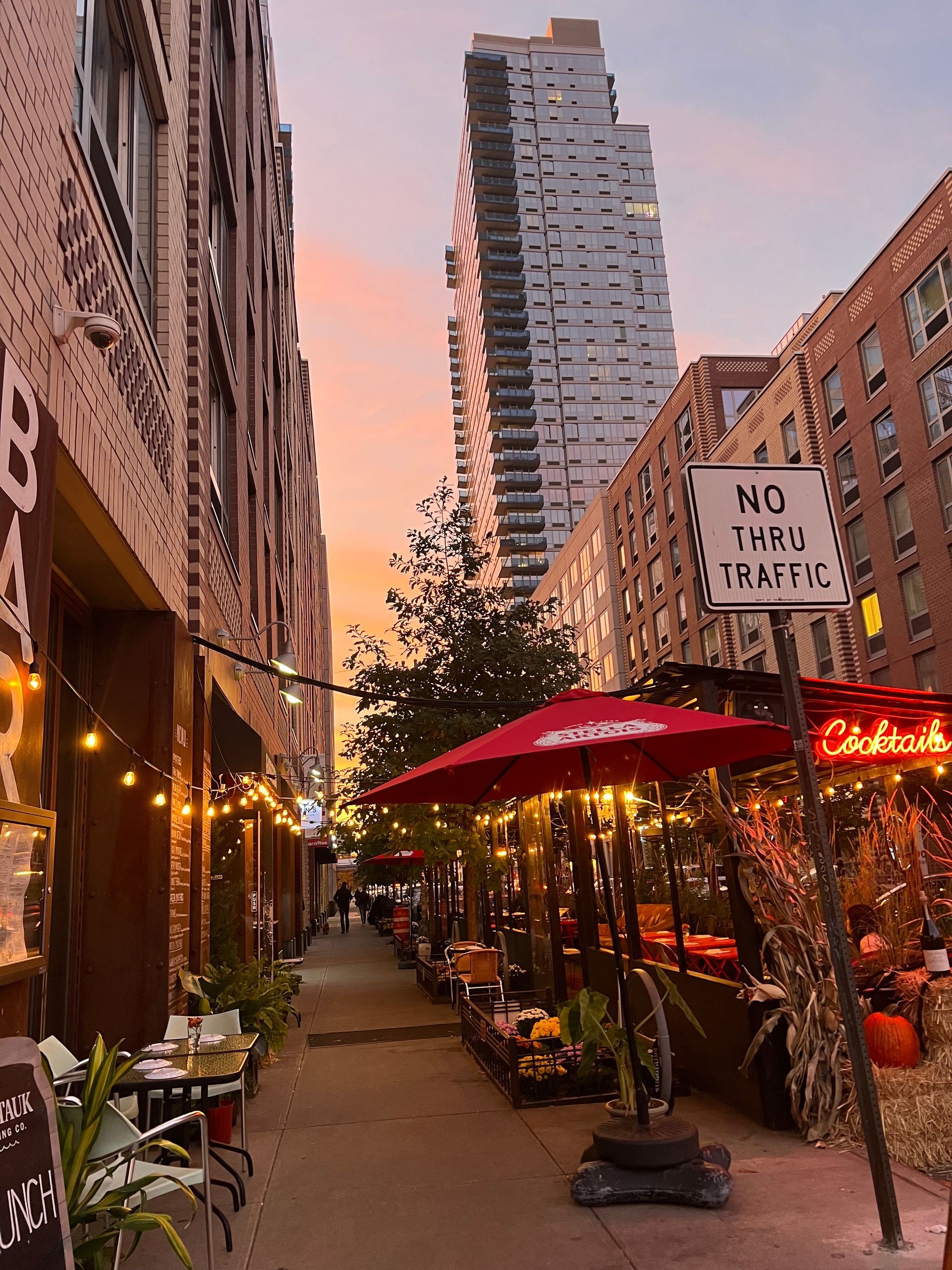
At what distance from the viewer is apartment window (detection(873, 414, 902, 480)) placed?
29219mm

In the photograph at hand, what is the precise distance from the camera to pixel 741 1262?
4633 mm

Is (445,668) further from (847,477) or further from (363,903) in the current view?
(363,903)

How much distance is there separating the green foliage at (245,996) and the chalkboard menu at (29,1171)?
17.1 feet

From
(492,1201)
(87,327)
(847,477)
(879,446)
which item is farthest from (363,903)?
(87,327)

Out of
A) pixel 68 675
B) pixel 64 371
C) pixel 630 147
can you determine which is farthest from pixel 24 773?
pixel 630 147

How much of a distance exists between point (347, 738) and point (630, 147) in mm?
120982

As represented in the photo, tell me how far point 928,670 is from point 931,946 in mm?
22813

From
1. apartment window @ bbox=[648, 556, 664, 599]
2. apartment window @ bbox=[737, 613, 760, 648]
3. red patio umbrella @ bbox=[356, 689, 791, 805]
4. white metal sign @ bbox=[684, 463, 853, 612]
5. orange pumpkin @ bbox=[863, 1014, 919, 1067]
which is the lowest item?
orange pumpkin @ bbox=[863, 1014, 919, 1067]

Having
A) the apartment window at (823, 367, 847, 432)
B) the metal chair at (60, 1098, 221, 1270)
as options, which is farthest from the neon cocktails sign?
the apartment window at (823, 367, 847, 432)

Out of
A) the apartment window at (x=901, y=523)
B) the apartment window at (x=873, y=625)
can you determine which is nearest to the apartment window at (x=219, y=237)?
the apartment window at (x=901, y=523)

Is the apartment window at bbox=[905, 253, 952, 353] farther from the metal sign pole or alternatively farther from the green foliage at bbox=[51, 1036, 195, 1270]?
the green foliage at bbox=[51, 1036, 195, 1270]

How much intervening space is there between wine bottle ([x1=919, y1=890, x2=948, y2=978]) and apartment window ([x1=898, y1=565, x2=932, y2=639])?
22114 mm

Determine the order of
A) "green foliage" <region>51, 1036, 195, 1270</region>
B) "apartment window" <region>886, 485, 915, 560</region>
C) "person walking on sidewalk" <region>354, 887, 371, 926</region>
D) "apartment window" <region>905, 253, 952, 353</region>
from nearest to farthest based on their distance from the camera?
"green foliage" <region>51, 1036, 195, 1270</region> < "apartment window" <region>905, 253, 952, 353</region> < "apartment window" <region>886, 485, 915, 560</region> < "person walking on sidewalk" <region>354, 887, 371, 926</region>

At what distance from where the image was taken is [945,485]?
2698cm
